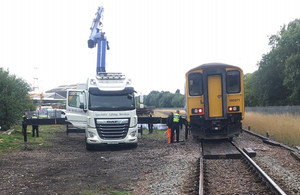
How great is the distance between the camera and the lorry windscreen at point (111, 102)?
1455 cm

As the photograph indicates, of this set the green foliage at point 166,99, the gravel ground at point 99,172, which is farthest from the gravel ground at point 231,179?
the green foliage at point 166,99

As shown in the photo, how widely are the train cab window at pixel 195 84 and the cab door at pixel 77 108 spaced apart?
4.83m

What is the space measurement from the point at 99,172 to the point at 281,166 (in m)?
5.32

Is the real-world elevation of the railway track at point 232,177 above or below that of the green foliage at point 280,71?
below

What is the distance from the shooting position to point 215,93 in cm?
1448

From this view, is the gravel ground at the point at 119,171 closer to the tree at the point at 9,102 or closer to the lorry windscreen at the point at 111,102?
the lorry windscreen at the point at 111,102

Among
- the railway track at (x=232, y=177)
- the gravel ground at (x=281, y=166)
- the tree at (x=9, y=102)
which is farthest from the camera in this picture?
the tree at (x=9, y=102)

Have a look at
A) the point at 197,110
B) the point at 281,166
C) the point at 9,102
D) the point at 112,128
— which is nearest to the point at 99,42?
the point at 9,102

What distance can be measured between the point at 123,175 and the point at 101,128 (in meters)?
5.23

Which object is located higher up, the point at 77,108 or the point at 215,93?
the point at 215,93

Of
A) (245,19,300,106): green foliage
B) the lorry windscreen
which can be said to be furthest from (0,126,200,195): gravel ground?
(245,19,300,106): green foliage

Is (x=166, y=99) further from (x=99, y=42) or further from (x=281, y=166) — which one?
(x=281, y=166)

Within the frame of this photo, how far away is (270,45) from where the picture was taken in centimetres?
5116

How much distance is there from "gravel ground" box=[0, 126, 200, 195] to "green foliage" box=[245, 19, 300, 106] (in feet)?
106
